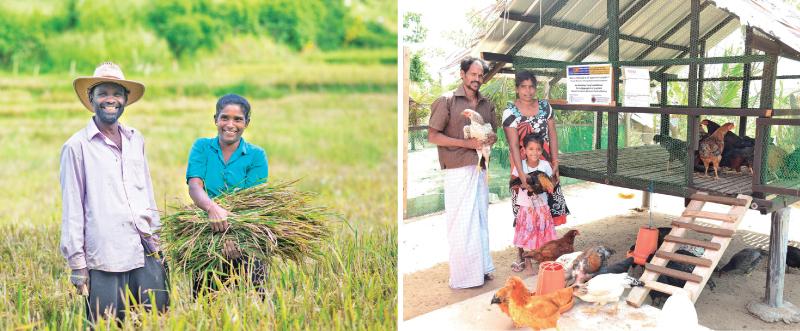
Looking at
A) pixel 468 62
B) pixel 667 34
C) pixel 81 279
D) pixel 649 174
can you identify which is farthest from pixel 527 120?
pixel 81 279

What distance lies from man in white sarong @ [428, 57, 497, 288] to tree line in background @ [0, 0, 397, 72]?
989 cm

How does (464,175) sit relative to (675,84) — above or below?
below

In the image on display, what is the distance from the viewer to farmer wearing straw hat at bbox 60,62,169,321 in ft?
11.5

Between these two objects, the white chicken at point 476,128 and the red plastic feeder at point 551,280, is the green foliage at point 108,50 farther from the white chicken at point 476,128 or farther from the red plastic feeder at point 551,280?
the red plastic feeder at point 551,280

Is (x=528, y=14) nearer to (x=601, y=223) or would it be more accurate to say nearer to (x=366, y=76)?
(x=601, y=223)

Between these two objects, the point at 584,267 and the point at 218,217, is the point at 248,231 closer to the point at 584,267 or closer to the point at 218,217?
the point at 218,217

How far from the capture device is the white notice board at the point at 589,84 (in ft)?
18.6

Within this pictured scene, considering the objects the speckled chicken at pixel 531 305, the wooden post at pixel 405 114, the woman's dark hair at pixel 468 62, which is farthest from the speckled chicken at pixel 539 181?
the wooden post at pixel 405 114

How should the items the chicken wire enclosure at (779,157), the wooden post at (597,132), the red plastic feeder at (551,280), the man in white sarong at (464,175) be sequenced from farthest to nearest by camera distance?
the wooden post at (597,132) → the man in white sarong at (464,175) → the red plastic feeder at (551,280) → the chicken wire enclosure at (779,157)

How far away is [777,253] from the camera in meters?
5.17

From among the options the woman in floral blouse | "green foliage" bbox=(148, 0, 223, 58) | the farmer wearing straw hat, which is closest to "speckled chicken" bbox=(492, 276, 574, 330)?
the woman in floral blouse

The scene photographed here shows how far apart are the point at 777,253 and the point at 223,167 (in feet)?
14.0

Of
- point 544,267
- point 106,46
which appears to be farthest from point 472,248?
point 106,46

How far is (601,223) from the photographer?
8352 millimetres
